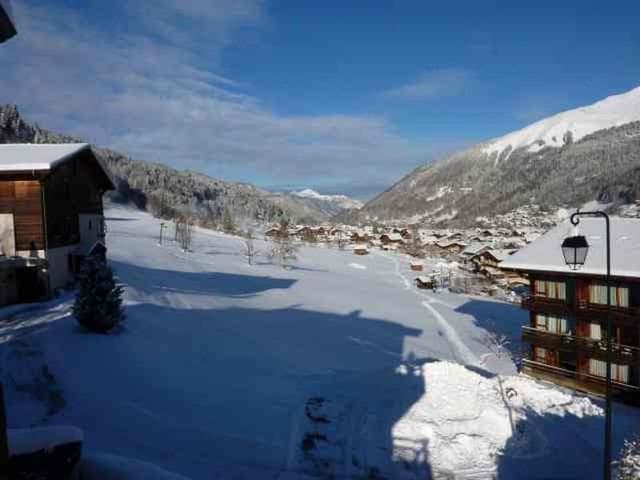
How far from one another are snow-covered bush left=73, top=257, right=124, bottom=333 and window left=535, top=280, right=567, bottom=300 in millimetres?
20333

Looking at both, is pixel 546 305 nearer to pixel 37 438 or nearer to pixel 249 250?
pixel 37 438

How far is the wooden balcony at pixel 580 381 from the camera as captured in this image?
754 inches

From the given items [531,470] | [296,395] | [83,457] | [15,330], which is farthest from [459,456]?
[15,330]

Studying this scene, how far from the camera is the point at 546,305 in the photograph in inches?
870

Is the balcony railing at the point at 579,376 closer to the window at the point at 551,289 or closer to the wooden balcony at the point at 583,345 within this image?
the wooden balcony at the point at 583,345

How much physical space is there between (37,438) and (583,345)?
22285 millimetres

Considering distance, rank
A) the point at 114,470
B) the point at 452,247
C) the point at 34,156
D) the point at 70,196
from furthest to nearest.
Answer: the point at 452,247 → the point at 70,196 → the point at 34,156 → the point at 114,470

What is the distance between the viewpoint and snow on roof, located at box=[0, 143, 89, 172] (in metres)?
20.2

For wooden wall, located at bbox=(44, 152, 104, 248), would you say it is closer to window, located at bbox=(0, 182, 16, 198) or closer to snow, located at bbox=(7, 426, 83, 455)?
window, located at bbox=(0, 182, 16, 198)

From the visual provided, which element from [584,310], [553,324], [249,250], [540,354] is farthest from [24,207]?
[249,250]

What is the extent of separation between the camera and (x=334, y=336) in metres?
24.4

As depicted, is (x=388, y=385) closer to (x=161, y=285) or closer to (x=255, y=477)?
(x=255, y=477)

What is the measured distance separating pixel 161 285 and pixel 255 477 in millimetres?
22198

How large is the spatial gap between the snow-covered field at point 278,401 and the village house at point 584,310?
1.86 metres
